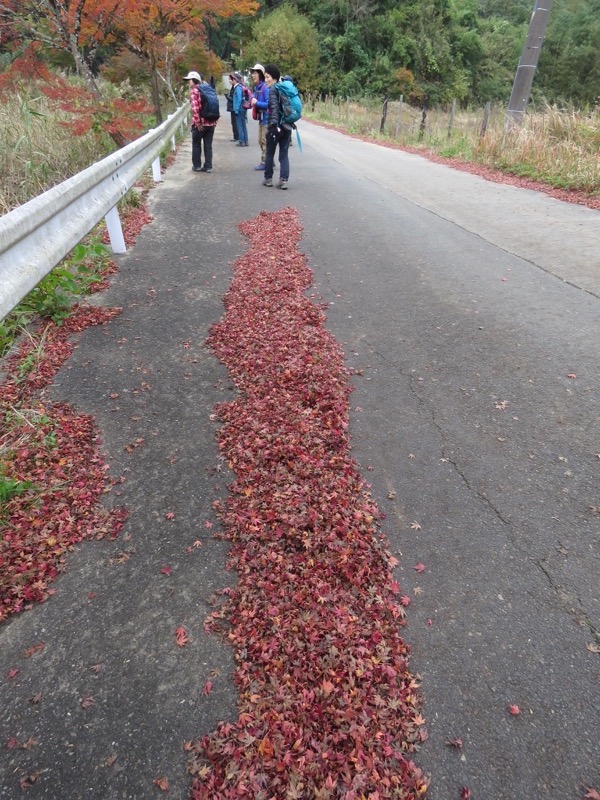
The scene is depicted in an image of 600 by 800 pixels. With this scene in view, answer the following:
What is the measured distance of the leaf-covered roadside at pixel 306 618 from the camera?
57.1 inches

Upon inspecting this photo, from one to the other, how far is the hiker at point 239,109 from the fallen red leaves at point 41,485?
13.9 m

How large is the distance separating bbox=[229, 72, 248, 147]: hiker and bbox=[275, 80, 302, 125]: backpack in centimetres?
678

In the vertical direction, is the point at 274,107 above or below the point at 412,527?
above

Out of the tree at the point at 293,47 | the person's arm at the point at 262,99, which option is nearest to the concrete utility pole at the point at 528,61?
the person's arm at the point at 262,99

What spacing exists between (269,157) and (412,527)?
8.68m

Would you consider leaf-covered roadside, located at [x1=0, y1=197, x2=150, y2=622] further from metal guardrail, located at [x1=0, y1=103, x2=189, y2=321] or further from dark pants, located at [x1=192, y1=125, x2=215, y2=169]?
dark pants, located at [x1=192, y1=125, x2=215, y2=169]

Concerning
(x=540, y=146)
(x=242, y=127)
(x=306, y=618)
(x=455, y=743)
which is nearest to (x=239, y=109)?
(x=242, y=127)

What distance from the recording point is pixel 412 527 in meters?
2.32

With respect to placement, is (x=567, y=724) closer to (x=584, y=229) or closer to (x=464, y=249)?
(x=464, y=249)

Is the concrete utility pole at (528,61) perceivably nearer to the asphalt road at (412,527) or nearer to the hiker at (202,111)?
the hiker at (202,111)

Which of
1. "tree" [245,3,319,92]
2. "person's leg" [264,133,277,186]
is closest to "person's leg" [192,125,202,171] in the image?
"person's leg" [264,133,277,186]

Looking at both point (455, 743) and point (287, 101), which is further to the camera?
point (287, 101)

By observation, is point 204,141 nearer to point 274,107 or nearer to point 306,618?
point 274,107

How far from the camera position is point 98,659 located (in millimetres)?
1728
